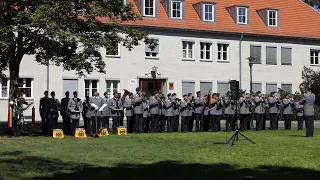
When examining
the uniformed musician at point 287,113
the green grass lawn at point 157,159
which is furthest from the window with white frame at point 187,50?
the green grass lawn at point 157,159

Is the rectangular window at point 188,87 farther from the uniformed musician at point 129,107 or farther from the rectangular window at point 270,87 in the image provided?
the uniformed musician at point 129,107

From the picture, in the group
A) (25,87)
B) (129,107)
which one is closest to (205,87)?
(25,87)

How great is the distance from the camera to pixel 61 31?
19.3m

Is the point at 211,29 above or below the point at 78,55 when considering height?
above

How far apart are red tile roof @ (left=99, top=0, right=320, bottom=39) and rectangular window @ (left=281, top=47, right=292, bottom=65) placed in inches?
50.1

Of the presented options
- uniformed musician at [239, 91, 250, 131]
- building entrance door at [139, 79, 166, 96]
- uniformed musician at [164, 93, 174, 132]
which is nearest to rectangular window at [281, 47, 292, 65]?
building entrance door at [139, 79, 166, 96]

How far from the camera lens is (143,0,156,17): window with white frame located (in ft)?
137

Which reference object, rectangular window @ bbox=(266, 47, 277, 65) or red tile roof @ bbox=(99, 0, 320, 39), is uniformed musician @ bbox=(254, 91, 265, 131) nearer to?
red tile roof @ bbox=(99, 0, 320, 39)

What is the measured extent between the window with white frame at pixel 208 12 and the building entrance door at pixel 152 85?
22.6ft

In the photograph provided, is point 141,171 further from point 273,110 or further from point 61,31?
point 273,110

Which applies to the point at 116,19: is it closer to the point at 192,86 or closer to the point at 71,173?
the point at 71,173

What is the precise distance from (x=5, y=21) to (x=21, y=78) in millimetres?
16783

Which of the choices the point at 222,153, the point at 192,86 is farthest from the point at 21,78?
the point at 222,153

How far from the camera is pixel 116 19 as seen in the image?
22.4 m
